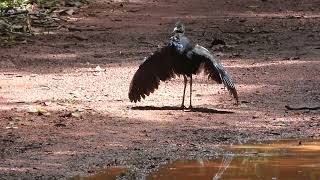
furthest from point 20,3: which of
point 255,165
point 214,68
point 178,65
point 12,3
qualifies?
point 255,165

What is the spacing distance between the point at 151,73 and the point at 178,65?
0.35 m

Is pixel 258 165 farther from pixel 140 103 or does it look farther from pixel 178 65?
pixel 140 103

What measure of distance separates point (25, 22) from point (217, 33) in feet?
13.4

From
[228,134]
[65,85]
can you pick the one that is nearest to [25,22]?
[65,85]

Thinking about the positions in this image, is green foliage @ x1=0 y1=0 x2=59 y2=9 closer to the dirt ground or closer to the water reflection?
the dirt ground

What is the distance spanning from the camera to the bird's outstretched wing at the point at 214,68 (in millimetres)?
8500

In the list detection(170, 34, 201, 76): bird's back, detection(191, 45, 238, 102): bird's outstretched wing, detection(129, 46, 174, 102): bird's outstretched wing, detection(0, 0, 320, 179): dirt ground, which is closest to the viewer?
detection(0, 0, 320, 179): dirt ground

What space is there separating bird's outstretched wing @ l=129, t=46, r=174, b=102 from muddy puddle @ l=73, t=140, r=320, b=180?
190 centimetres

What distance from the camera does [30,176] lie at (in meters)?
5.96

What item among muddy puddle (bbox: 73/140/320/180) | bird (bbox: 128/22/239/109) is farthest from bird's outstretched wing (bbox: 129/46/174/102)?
muddy puddle (bbox: 73/140/320/180)

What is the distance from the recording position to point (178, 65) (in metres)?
8.73

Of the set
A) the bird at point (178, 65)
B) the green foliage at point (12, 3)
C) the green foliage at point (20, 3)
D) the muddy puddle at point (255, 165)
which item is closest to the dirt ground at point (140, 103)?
the muddy puddle at point (255, 165)

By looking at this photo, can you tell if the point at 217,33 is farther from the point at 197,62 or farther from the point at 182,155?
the point at 182,155

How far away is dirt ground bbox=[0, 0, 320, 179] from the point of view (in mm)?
6957
